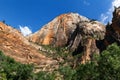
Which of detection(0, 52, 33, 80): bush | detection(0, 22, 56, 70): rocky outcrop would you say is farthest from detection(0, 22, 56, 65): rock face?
detection(0, 52, 33, 80): bush

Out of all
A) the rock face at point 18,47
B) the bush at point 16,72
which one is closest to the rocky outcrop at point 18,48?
the rock face at point 18,47

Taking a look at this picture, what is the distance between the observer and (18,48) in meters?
180

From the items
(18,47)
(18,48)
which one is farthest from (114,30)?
(18,47)

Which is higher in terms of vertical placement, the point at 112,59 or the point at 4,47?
the point at 4,47

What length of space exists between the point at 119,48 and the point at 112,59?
14.8 ft

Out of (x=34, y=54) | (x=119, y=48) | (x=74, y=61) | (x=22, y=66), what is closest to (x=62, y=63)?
(x=74, y=61)

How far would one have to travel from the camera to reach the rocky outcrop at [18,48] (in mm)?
172750

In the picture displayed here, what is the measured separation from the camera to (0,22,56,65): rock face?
6808 inches

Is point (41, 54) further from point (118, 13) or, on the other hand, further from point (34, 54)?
point (118, 13)

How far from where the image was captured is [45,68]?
538 feet

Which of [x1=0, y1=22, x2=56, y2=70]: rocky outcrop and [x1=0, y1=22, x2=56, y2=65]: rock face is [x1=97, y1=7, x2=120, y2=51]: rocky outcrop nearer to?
[x1=0, y1=22, x2=56, y2=70]: rocky outcrop

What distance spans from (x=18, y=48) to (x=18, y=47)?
1.01m

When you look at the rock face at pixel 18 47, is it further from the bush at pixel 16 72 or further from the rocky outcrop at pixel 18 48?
the bush at pixel 16 72

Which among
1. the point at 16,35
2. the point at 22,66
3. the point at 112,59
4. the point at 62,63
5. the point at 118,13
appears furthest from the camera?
the point at 16,35
